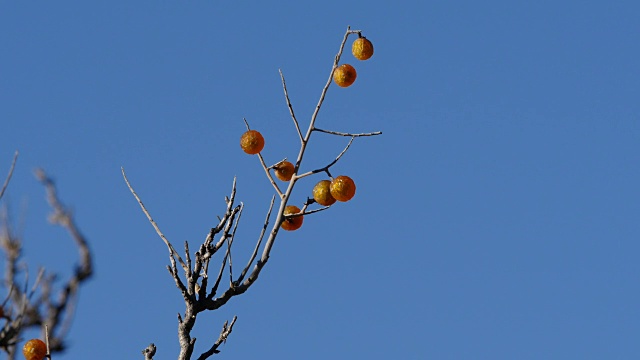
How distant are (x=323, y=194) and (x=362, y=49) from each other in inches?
50.0

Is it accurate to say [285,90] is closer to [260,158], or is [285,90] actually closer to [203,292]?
[260,158]

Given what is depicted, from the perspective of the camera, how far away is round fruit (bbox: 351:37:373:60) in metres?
6.84

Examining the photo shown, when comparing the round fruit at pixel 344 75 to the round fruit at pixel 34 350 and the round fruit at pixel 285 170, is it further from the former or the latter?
the round fruit at pixel 34 350

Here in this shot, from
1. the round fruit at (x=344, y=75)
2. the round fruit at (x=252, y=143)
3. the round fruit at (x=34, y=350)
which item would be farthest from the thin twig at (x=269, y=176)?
the round fruit at (x=34, y=350)

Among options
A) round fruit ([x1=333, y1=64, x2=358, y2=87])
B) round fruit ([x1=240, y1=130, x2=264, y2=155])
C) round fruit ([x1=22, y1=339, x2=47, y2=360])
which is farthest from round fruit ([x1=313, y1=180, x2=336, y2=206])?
round fruit ([x1=22, y1=339, x2=47, y2=360])

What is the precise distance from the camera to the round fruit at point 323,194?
602cm

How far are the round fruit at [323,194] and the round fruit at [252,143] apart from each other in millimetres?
468

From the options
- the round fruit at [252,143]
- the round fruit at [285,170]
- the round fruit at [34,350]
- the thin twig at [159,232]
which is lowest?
the round fruit at [34,350]

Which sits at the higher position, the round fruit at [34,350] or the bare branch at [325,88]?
the bare branch at [325,88]

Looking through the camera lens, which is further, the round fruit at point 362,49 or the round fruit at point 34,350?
the round fruit at point 362,49

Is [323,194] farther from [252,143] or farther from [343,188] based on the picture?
[252,143]

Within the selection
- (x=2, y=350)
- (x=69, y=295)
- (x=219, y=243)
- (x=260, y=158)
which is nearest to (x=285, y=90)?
(x=260, y=158)

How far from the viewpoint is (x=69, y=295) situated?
5594 millimetres

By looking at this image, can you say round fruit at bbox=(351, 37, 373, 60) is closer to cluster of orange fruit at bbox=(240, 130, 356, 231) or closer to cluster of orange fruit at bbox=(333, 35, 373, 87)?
cluster of orange fruit at bbox=(333, 35, 373, 87)
